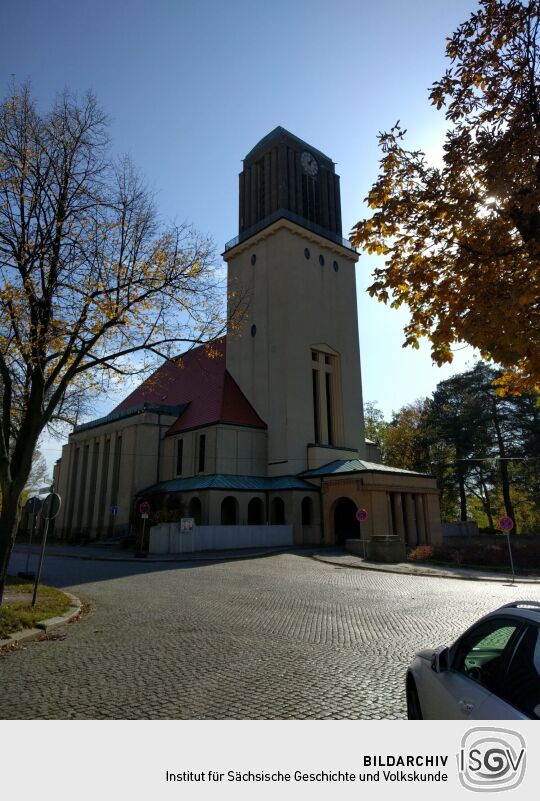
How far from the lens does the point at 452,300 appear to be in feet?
24.6

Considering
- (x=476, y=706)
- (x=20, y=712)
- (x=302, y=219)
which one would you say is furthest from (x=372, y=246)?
(x=302, y=219)

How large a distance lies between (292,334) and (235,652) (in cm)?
3521

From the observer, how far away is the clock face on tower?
159 feet

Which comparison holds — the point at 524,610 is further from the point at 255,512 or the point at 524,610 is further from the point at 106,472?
the point at 106,472

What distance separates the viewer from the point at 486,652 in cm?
323

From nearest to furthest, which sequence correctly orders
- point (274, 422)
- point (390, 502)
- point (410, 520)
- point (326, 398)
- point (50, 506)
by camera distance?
point (50, 506), point (390, 502), point (410, 520), point (274, 422), point (326, 398)

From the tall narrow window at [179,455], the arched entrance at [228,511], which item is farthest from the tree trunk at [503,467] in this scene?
the tall narrow window at [179,455]

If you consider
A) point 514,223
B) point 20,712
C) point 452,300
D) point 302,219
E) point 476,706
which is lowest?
point 20,712

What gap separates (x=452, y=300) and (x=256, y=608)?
25.0ft

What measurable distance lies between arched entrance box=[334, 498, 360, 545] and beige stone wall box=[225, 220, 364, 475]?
4.24 metres

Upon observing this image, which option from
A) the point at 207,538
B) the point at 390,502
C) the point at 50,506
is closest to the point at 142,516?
the point at 207,538

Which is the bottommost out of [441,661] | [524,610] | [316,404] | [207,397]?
[441,661]

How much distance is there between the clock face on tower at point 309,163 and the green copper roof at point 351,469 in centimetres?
2789
